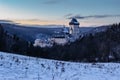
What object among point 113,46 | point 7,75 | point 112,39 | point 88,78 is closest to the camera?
point 7,75

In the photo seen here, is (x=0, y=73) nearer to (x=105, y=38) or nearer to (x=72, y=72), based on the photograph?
(x=72, y=72)

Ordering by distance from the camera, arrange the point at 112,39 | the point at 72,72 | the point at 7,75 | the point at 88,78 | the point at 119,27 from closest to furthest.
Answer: the point at 7,75 → the point at 88,78 → the point at 72,72 → the point at 112,39 → the point at 119,27

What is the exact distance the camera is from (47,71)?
16875mm

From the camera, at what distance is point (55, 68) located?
58.5 feet

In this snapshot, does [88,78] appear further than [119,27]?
No

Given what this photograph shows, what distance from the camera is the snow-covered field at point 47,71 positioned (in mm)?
15530

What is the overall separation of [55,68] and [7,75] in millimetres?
3509

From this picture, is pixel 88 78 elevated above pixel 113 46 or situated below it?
above

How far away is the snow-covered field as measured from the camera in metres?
15.5

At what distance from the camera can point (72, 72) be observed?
1738 cm

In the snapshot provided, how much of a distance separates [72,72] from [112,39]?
132348 mm

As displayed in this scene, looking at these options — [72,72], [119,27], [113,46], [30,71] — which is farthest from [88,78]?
[119,27]

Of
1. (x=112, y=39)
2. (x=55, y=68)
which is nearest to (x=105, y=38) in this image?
(x=112, y=39)

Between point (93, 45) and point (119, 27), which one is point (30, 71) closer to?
point (93, 45)
